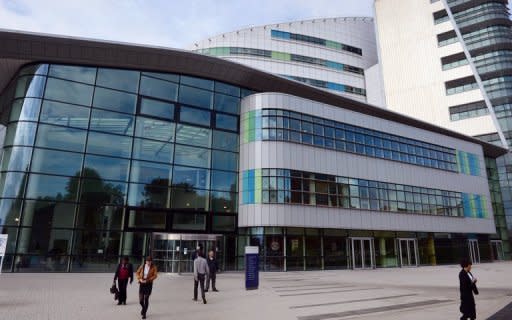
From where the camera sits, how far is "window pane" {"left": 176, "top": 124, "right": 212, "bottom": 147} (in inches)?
1000

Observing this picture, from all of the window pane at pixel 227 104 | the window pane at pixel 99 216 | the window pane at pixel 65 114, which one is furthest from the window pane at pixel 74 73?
the window pane at pixel 227 104

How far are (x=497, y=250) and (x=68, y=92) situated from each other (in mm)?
47938

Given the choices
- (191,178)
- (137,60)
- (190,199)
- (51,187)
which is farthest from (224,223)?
(137,60)

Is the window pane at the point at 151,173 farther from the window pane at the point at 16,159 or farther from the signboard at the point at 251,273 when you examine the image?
the signboard at the point at 251,273

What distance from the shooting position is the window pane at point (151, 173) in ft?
76.5

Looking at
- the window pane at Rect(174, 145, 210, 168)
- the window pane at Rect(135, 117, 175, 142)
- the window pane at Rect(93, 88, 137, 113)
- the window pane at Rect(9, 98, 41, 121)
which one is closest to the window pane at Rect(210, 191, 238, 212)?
the window pane at Rect(174, 145, 210, 168)

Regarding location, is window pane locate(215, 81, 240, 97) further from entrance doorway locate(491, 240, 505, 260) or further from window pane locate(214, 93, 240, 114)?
entrance doorway locate(491, 240, 505, 260)

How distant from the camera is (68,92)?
22.9 m

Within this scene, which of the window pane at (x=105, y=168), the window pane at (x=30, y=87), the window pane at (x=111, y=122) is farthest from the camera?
the window pane at (x=111, y=122)

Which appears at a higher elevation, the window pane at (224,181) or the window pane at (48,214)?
the window pane at (224,181)

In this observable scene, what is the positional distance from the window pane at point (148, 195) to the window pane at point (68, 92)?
670cm

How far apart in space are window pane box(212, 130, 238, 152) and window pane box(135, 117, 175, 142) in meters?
3.36

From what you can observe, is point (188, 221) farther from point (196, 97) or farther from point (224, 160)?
point (196, 97)

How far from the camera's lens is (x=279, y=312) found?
931 centimetres
